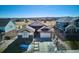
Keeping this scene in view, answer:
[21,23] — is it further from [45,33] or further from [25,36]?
[45,33]

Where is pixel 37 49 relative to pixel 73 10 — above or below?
below

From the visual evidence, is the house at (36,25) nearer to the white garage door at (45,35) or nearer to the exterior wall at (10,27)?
the white garage door at (45,35)

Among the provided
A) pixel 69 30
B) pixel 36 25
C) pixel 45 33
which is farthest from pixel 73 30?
pixel 36 25

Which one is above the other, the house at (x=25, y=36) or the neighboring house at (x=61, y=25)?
the neighboring house at (x=61, y=25)

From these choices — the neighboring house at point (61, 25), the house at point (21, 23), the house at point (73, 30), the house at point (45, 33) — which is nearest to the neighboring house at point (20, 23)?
the house at point (21, 23)

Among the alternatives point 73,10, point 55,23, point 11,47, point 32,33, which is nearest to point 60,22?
point 55,23
